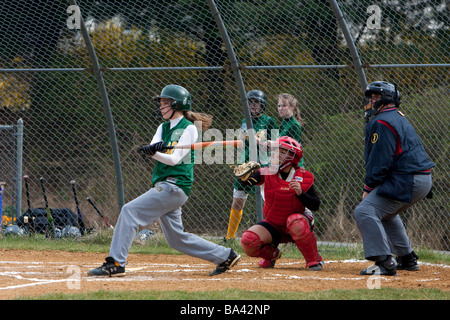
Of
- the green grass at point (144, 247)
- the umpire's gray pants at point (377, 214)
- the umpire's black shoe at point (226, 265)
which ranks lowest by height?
the green grass at point (144, 247)

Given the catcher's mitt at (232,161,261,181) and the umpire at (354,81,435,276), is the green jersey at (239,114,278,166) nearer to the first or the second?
the catcher's mitt at (232,161,261,181)

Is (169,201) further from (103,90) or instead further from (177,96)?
(103,90)

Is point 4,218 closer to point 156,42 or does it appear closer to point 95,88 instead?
point 95,88

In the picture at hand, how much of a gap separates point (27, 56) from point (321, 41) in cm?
466

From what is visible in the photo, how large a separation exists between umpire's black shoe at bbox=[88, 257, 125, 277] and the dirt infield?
79 millimetres

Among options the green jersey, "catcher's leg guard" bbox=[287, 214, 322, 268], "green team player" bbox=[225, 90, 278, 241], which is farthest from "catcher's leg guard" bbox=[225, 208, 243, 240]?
"catcher's leg guard" bbox=[287, 214, 322, 268]

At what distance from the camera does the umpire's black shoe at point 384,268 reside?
232 inches

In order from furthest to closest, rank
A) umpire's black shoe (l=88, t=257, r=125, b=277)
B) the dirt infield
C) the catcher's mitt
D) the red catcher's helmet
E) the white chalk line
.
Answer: the red catcher's helmet
the catcher's mitt
umpire's black shoe (l=88, t=257, r=125, b=277)
the white chalk line
the dirt infield

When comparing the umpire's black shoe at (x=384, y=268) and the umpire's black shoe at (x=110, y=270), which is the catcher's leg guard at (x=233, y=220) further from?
the umpire's black shoe at (x=110, y=270)

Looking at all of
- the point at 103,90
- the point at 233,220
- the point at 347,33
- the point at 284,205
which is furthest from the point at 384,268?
the point at 103,90

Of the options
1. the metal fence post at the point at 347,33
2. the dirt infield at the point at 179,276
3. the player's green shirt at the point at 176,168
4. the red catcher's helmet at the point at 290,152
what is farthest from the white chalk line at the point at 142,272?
the metal fence post at the point at 347,33

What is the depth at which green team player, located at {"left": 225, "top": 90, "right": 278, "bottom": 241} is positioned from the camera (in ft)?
26.9

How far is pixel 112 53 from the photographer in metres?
Result: 10.3

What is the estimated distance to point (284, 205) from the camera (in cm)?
640
